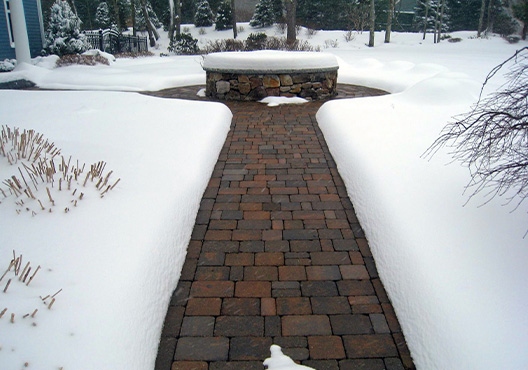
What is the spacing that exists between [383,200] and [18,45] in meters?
11.5

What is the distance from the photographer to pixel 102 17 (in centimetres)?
2889

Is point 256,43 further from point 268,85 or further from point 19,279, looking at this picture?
point 19,279

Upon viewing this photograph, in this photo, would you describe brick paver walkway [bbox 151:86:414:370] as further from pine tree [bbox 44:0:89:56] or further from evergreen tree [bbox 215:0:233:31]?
evergreen tree [bbox 215:0:233:31]

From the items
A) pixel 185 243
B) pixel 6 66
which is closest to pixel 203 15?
pixel 6 66

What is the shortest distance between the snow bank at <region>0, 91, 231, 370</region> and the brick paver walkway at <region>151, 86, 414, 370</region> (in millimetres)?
149

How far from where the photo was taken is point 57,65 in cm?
1222

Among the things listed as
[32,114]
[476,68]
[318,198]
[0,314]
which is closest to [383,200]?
[318,198]

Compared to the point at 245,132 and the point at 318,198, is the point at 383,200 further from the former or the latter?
the point at 245,132

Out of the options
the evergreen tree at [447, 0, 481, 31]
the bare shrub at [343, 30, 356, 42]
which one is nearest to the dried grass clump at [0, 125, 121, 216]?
the bare shrub at [343, 30, 356, 42]

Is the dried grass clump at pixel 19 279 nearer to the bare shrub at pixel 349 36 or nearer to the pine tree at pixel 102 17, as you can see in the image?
Answer: the bare shrub at pixel 349 36

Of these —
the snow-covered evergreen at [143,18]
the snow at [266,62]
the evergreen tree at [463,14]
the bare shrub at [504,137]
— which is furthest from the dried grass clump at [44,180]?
the evergreen tree at [463,14]

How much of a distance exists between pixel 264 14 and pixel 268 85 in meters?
20.0

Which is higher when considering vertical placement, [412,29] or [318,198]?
[412,29]

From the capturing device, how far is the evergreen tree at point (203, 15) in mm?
26531
